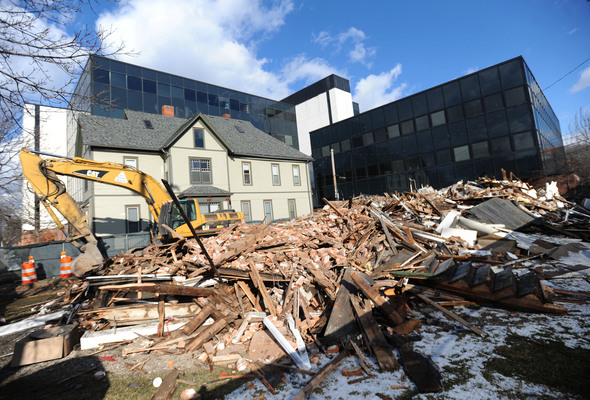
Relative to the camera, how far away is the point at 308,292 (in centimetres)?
571

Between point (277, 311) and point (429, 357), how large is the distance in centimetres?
273

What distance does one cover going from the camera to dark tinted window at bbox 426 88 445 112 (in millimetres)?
26266

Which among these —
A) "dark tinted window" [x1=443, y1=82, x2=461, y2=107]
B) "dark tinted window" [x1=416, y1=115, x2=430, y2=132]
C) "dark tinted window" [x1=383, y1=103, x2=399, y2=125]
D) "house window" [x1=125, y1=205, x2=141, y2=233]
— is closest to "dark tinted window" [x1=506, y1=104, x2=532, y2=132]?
"dark tinted window" [x1=443, y1=82, x2=461, y2=107]

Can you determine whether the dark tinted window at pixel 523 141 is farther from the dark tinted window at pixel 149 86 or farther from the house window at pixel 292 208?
the dark tinted window at pixel 149 86

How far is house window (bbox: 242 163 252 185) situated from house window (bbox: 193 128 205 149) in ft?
13.2

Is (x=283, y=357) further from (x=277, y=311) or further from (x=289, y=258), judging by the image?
(x=289, y=258)

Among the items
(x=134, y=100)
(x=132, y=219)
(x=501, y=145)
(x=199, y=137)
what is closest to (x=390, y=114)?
(x=501, y=145)

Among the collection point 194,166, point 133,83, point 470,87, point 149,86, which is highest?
point 149,86

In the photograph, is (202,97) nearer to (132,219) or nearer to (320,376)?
(132,219)

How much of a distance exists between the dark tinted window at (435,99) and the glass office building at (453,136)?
87mm

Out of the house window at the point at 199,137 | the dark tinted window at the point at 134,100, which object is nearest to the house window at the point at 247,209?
the house window at the point at 199,137

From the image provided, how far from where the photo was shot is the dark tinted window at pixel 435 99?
86.2 feet

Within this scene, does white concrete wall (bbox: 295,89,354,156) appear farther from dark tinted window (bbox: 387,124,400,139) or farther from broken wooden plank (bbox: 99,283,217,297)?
broken wooden plank (bbox: 99,283,217,297)

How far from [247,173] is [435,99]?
64.9 ft
